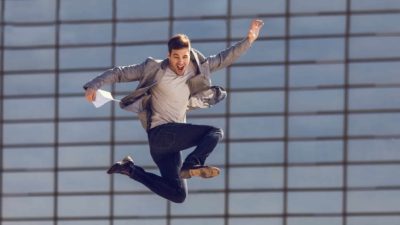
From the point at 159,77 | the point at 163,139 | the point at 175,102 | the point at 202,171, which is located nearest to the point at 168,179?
the point at 163,139

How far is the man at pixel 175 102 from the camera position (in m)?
12.2

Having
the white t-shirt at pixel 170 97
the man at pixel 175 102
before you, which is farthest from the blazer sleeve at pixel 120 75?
the white t-shirt at pixel 170 97

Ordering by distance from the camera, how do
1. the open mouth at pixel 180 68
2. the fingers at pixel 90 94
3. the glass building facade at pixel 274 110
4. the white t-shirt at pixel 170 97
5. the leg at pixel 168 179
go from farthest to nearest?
the glass building facade at pixel 274 110 → the leg at pixel 168 179 → the white t-shirt at pixel 170 97 → the open mouth at pixel 180 68 → the fingers at pixel 90 94

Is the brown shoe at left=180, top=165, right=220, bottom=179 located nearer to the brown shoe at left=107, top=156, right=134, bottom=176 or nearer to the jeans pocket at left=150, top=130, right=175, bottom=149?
the jeans pocket at left=150, top=130, right=175, bottom=149

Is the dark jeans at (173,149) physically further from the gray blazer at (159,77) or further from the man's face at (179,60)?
the man's face at (179,60)

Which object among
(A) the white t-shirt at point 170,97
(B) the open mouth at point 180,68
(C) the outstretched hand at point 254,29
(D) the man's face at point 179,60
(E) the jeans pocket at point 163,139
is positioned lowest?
(E) the jeans pocket at point 163,139

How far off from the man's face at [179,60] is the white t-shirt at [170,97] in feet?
0.23

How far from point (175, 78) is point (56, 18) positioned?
370 inches

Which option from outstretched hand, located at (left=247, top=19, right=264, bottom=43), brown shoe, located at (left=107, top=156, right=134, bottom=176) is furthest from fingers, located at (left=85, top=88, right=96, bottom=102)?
outstretched hand, located at (left=247, top=19, right=264, bottom=43)

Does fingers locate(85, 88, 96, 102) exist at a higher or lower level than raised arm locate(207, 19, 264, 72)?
lower

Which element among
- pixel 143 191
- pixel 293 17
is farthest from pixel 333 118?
pixel 143 191

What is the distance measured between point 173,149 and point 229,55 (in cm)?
102

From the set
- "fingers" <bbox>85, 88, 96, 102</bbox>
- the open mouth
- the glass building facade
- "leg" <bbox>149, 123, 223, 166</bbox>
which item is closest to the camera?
"fingers" <bbox>85, 88, 96, 102</bbox>

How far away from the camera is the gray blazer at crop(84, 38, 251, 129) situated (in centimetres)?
1227
